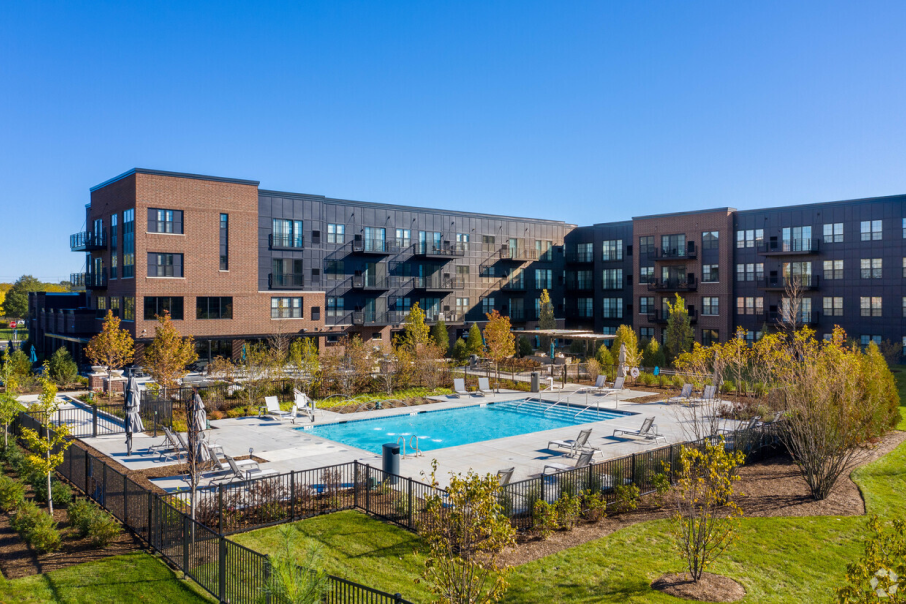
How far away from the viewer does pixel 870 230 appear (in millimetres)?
45469

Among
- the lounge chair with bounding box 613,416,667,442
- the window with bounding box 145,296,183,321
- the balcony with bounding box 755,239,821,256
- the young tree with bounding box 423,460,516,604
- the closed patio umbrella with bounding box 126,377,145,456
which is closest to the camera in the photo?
the young tree with bounding box 423,460,516,604

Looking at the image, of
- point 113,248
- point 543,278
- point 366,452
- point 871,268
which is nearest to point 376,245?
point 113,248

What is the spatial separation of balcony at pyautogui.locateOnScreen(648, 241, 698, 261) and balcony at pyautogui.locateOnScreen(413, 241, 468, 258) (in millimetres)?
17138

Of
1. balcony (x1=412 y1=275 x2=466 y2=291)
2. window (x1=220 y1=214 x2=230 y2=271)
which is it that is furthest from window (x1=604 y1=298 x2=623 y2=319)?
window (x1=220 y1=214 x2=230 y2=271)

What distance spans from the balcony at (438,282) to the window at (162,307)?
20737 mm

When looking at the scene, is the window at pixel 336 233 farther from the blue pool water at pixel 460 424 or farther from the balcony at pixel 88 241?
the blue pool water at pixel 460 424

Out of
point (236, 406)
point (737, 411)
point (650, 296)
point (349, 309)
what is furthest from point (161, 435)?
point (650, 296)

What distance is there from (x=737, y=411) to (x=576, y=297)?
44.5 meters

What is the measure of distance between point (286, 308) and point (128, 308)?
1020cm

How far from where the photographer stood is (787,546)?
11.8 meters

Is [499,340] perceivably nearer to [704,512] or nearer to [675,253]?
[675,253]

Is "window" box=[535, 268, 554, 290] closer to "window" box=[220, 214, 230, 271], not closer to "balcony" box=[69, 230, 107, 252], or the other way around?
"window" box=[220, 214, 230, 271]

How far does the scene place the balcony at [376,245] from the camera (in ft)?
166

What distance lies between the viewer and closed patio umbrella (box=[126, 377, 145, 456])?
18.6m
